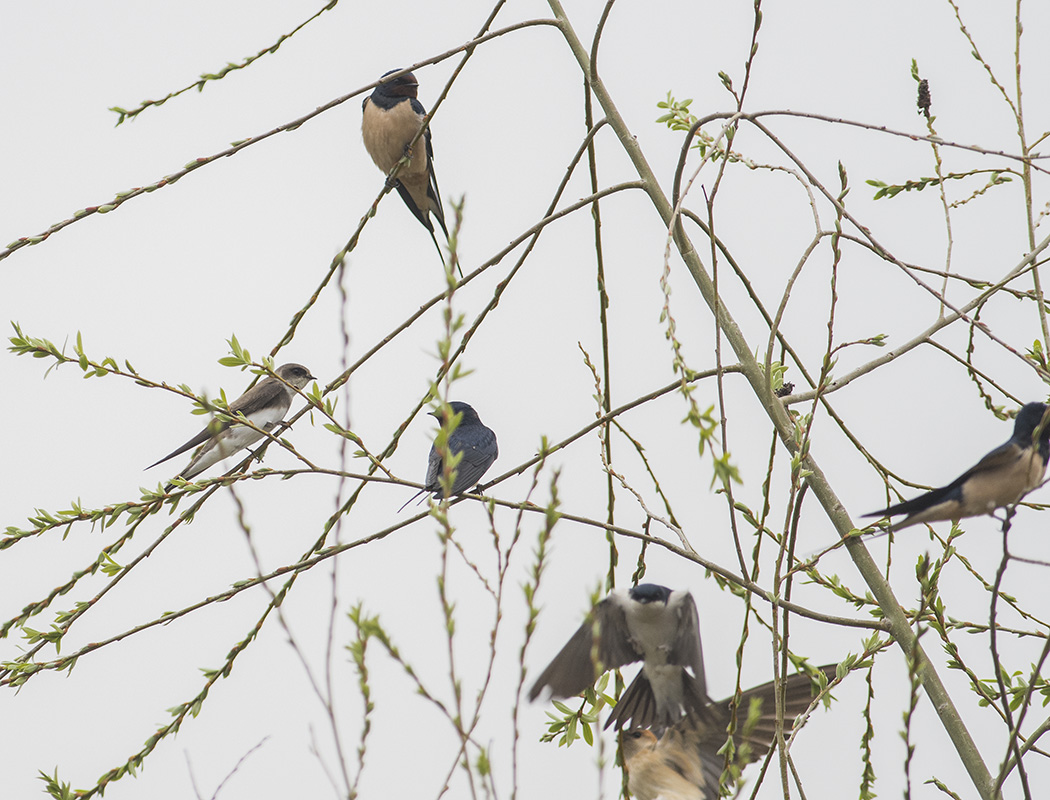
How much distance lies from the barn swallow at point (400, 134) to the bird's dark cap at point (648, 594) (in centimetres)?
277

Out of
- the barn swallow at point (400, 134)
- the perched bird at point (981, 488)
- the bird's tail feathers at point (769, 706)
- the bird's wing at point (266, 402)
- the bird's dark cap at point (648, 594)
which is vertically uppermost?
the barn swallow at point (400, 134)

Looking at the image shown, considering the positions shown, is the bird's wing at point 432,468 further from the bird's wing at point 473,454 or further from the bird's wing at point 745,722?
the bird's wing at point 745,722

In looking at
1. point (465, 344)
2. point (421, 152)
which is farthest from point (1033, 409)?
point (421, 152)

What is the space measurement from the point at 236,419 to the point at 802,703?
1674mm

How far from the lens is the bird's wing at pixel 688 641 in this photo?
3.17 m

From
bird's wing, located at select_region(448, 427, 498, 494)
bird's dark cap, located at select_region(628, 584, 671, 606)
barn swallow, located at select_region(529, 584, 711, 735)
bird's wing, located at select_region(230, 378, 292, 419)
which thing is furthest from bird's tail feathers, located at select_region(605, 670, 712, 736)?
bird's wing, located at select_region(230, 378, 292, 419)

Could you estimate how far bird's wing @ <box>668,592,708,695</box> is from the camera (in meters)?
3.17

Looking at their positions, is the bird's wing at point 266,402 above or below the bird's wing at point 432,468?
above

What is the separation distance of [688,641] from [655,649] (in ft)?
0.34

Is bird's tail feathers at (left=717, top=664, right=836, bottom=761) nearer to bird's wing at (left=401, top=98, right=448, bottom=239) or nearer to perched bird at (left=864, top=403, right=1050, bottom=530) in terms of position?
perched bird at (left=864, top=403, right=1050, bottom=530)

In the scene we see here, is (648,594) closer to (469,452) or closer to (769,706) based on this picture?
(769,706)

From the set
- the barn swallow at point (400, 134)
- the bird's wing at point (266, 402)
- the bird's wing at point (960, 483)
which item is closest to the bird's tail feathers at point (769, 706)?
the bird's wing at point (960, 483)

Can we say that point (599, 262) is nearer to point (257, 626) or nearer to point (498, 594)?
point (257, 626)

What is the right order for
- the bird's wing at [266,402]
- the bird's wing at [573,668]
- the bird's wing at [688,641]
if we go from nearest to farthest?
the bird's wing at [573,668]
the bird's wing at [688,641]
the bird's wing at [266,402]
